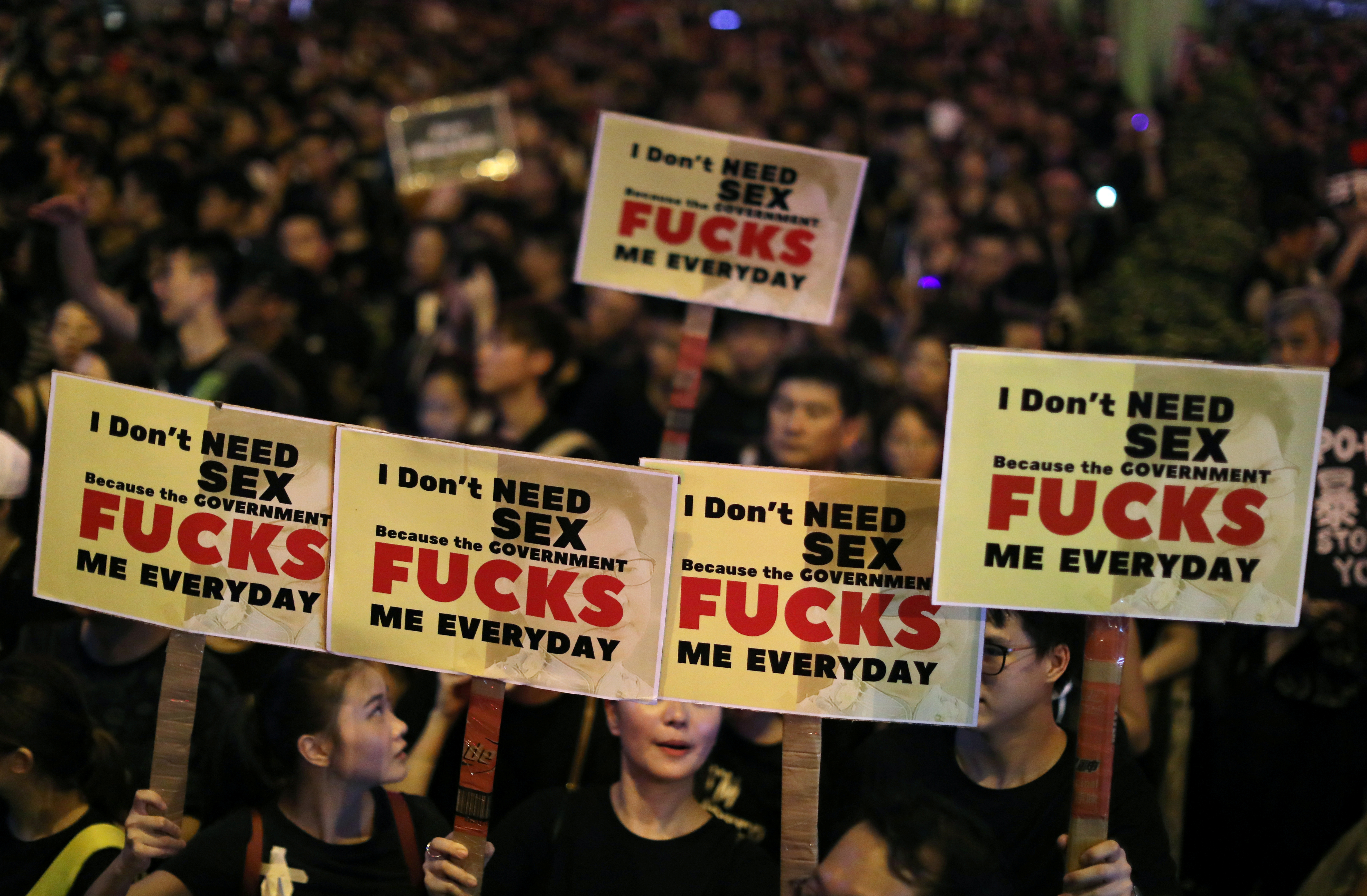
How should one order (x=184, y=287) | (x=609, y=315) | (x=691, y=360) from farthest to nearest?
(x=609, y=315) < (x=184, y=287) < (x=691, y=360)

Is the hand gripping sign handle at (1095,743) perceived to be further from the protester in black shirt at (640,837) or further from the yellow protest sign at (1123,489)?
the protester in black shirt at (640,837)

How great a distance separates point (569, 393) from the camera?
4.90 m

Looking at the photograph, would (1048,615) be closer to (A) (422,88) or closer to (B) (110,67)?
(B) (110,67)

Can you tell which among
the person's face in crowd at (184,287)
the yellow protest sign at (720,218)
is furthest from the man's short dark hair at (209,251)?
the yellow protest sign at (720,218)

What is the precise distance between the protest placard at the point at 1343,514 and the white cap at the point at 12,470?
292 cm

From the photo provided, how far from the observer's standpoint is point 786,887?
2029 millimetres

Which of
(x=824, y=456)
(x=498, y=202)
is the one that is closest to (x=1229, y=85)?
(x=498, y=202)

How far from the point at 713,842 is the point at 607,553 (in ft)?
1.84

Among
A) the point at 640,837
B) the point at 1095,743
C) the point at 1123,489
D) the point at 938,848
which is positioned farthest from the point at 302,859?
the point at 1123,489

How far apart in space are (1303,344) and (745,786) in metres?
2.04

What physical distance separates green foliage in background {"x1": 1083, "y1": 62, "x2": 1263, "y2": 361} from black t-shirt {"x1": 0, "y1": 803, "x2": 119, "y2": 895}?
468 cm

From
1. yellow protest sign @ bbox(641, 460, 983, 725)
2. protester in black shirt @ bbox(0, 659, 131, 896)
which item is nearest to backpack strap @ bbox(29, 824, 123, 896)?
protester in black shirt @ bbox(0, 659, 131, 896)

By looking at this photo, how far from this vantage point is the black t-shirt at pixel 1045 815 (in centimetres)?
207

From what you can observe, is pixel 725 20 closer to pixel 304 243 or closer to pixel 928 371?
Answer: pixel 304 243
